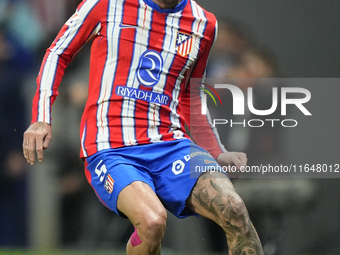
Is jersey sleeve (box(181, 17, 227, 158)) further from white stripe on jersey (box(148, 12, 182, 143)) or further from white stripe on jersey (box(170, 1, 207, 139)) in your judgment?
white stripe on jersey (box(148, 12, 182, 143))

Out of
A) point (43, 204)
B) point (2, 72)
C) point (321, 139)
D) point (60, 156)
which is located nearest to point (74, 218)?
point (43, 204)

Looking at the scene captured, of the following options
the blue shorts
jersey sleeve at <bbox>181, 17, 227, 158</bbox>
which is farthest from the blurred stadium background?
the blue shorts

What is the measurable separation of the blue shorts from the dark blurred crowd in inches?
50.2

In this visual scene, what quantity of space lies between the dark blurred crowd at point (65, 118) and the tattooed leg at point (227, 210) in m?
1.38

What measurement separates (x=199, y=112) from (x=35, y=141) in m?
0.82

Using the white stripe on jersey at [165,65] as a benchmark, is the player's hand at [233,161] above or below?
below

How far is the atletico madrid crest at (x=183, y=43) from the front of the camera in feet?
6.28

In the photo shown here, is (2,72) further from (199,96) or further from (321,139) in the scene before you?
(321,139)

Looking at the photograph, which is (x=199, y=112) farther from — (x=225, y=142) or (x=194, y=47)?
(x=225, y=142)

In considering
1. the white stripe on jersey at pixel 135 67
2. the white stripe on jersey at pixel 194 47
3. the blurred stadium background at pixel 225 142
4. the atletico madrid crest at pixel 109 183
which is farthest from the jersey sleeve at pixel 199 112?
the blurred stadium background at pixel 225 142

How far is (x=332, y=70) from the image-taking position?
2.96m

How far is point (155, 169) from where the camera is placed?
1739mm

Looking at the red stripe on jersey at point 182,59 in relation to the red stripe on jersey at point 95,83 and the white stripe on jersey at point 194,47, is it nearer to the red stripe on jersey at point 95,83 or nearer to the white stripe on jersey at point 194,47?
the white stripe on jersey at point 194,47

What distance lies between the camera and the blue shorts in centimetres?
164
